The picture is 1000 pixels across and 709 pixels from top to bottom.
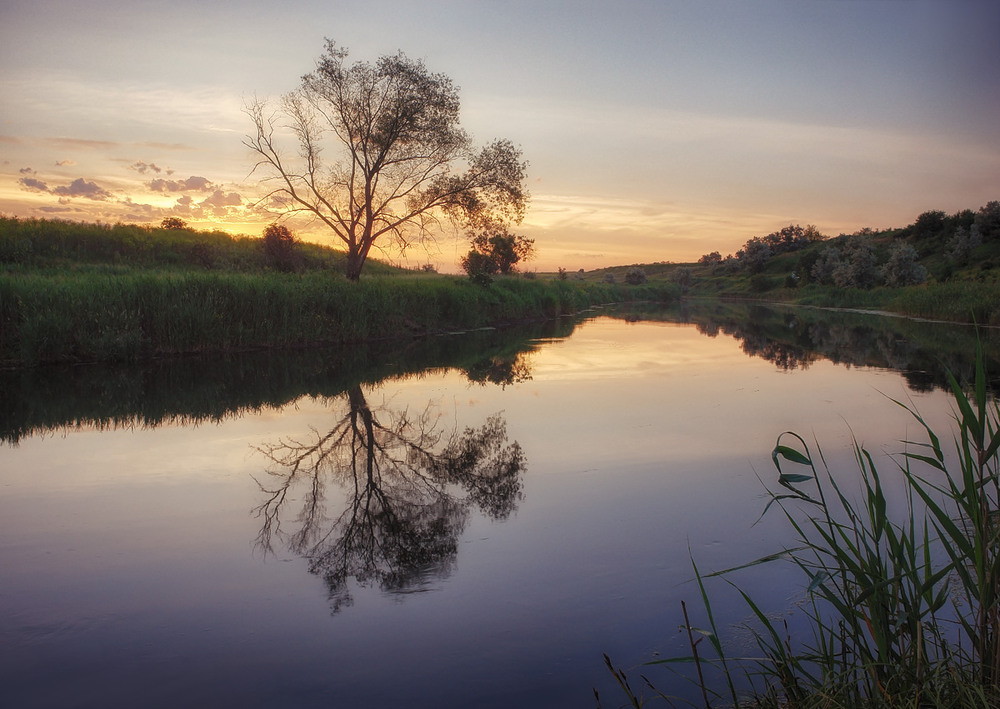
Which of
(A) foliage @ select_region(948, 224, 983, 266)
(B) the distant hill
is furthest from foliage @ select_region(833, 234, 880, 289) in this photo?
(A) foliage @ select_region(948, 224, 983, 266)

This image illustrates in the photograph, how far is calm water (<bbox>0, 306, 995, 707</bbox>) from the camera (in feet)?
10.5

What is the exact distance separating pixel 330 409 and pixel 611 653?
22.3 feet

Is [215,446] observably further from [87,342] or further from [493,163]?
[493,163]

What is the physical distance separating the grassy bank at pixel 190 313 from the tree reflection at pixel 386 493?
24.5 ft

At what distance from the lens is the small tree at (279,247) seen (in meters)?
33.2

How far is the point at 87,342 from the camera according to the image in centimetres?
1291

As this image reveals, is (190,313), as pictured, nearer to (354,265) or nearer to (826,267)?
(354,265)

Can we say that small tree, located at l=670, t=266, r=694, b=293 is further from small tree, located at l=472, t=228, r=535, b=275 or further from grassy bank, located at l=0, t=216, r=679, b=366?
grassy bank, located at l=0, t=216, r=679, b=366

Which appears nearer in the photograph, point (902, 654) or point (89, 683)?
point (902, 654)

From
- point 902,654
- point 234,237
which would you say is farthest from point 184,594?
point 234,237

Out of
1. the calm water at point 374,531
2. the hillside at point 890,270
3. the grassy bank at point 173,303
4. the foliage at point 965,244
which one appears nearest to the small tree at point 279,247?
the grassy bank at point 173,303

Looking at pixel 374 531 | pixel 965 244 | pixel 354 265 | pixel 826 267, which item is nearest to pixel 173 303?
pixel 354 265

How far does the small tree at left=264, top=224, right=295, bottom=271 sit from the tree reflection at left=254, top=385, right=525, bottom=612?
26.7 meters

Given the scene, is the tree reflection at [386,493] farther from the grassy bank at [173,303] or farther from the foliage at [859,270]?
the foliage at [859,270]
